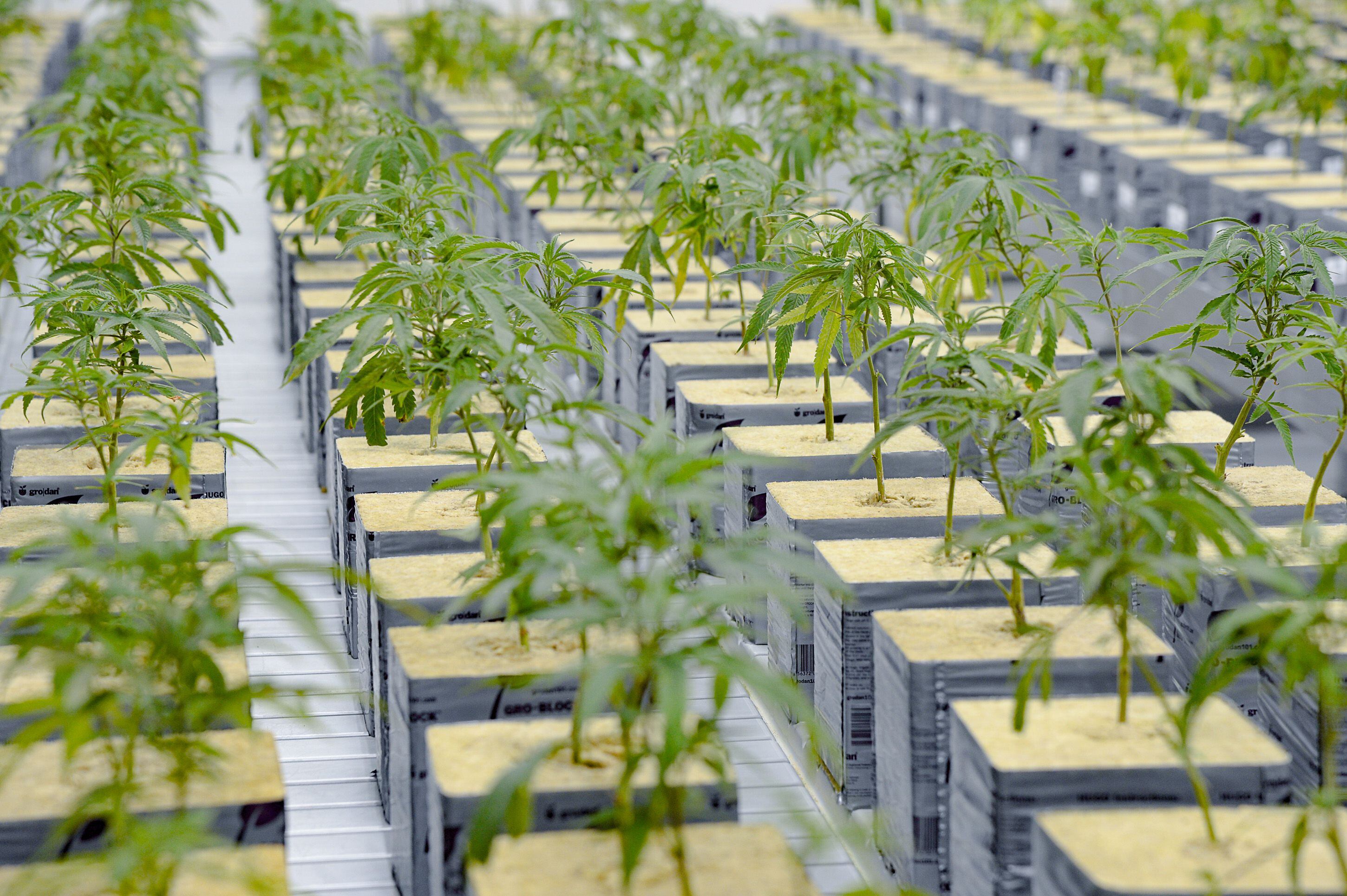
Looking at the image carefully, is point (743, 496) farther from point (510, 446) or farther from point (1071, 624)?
point (510, 446)

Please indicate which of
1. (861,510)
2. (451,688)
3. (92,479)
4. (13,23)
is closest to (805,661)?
(861,510)

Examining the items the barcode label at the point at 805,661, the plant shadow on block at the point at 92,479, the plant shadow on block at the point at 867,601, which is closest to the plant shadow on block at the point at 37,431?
the plant shadow on block at the point at 92,479

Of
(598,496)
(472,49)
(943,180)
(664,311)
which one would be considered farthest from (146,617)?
(472,49)

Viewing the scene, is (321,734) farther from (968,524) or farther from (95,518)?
(968,524)

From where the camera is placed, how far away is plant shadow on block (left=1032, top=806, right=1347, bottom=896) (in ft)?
6.14

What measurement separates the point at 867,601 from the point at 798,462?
57cm

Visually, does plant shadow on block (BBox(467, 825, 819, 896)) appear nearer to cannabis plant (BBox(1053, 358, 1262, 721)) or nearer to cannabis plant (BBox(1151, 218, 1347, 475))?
cannabis plant (BBox(1053, 358, 1262, 721))

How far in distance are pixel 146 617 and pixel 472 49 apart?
7003mm

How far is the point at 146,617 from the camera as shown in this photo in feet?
6.27

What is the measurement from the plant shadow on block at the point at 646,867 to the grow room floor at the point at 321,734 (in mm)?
91

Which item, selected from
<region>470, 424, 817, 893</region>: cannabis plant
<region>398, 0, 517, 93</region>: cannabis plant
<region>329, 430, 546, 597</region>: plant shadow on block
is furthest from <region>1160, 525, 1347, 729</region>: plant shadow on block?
<region>398, 0, 517, 93</region>: cannabis plant

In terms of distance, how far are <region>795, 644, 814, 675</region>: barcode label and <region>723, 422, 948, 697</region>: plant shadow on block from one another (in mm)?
88

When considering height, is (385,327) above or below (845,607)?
above

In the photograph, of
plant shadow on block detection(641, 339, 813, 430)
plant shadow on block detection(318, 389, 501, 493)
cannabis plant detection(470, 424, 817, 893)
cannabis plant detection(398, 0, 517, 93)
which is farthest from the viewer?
cannabis plant detection(398, 0, 517, 93)
